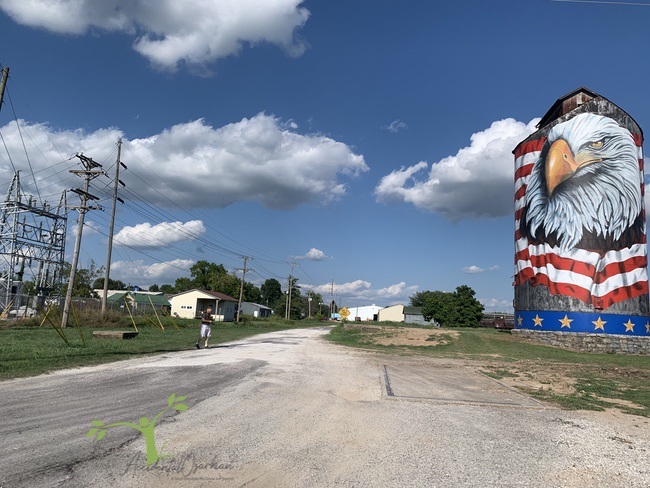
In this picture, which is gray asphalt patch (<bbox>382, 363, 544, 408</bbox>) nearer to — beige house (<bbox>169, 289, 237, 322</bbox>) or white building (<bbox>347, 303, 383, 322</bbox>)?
beige house (<bbox>169, 289, 237, 322</bbox>)

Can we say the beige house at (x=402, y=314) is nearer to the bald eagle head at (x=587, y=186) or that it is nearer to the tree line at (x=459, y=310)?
the tree line at (x=459, y=310)

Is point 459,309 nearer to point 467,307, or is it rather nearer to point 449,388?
point 467,307

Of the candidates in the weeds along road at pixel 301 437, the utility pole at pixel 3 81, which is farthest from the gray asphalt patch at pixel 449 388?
the utility pole at pixel 3 81

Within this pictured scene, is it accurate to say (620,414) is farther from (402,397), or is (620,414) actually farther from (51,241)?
(51,241)

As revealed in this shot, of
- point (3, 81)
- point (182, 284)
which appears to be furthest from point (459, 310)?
point (182, 284)

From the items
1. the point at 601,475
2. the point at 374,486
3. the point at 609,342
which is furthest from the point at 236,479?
the point at 609,342

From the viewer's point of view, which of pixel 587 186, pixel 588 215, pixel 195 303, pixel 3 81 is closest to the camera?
pixel 3 81

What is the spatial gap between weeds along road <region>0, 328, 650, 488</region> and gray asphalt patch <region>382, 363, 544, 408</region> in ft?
0.32

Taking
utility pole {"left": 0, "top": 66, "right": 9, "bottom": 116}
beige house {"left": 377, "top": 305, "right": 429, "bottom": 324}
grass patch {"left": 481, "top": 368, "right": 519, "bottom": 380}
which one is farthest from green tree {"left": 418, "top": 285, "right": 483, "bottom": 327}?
utility pole {"left": 0, "top": 66, "right": 9, "bottom": 116}

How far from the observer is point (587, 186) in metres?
30.1

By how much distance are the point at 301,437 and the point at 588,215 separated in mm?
30641

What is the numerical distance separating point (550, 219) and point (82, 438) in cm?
3250

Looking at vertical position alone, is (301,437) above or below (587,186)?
below

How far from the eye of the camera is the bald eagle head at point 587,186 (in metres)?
29.5
